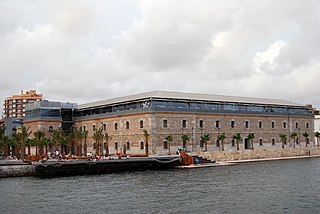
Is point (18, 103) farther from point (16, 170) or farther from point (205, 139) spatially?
point (16, 170)

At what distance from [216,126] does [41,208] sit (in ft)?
152

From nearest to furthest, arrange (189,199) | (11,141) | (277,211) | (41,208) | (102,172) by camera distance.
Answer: (277,211)
(41,208)
(189,199)
(102,172)
(11,141)

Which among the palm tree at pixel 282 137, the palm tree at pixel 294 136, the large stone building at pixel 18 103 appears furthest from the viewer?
the large stone building at pixel 18 103

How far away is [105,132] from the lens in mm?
73000

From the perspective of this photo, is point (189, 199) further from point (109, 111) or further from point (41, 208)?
point (109, 111)

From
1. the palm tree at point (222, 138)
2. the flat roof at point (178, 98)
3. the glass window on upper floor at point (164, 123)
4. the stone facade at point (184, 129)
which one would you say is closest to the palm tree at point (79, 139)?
the stone facade at point (184, 129)

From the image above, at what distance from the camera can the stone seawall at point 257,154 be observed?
63875 mm

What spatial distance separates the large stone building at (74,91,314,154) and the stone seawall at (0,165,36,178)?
2001 centimetres

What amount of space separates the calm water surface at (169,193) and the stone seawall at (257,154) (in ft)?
54.6

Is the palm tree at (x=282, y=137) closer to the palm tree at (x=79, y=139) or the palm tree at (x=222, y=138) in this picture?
the palm tree at (x=222, y=138)

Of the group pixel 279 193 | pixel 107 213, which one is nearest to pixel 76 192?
pixel 107 213

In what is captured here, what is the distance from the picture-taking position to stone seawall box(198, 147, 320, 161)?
210 feet

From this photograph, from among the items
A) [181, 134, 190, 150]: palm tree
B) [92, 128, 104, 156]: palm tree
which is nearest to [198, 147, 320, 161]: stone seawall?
[181, 134, 190, 150]: palm tree

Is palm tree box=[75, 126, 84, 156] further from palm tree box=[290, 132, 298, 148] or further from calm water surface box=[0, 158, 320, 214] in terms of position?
palm tree box=[290, 132, 298, 148]
